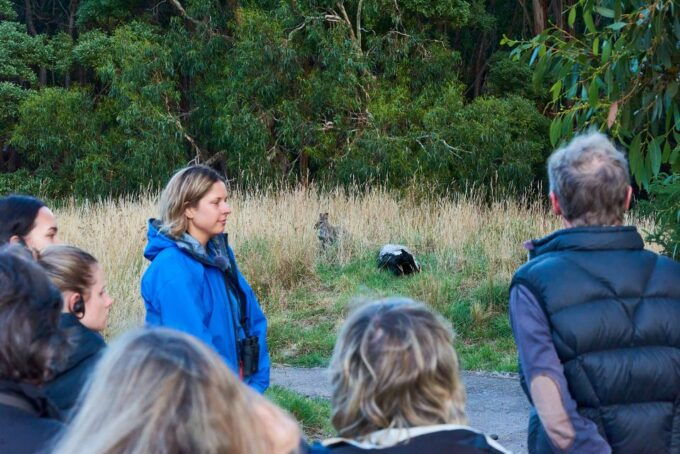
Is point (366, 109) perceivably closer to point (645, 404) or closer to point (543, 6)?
point (543, 6)

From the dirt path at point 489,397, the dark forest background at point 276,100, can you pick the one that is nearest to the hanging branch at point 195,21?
the dark forest background at point 276,100

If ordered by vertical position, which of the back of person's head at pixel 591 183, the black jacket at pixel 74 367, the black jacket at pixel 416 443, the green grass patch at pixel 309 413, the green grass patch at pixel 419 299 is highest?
the back of person's head at pixel 591 183

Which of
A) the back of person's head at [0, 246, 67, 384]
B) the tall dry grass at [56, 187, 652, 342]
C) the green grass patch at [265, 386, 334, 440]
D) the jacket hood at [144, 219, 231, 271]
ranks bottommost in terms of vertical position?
the tall dry grass at [56, 187, 652, 342]

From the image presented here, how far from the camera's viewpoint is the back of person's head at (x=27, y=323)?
245 centimetres

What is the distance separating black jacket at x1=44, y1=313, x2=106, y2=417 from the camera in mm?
3082

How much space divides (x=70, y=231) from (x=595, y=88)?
992cm

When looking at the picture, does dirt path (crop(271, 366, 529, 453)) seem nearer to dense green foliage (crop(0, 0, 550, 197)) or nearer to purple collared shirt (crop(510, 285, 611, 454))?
purple collared shirt (crop(510, 285, 611, 454))

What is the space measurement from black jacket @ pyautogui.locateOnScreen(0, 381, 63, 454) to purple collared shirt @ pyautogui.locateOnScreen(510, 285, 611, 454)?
1.40 metres

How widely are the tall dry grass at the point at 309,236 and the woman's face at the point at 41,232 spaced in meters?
5.36

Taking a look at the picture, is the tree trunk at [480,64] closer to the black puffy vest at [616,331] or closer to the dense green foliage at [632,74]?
the dense green foliage at [632,74]

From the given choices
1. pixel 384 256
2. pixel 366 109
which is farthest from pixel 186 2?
pixel 384 256

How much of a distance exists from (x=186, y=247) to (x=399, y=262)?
8149mm

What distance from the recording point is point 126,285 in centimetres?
1084

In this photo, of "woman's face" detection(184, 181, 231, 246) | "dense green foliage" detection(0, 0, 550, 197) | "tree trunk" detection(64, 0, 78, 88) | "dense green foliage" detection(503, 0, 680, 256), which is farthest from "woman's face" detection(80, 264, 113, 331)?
"tree trunk" detection(64, 0, 78, 88)
